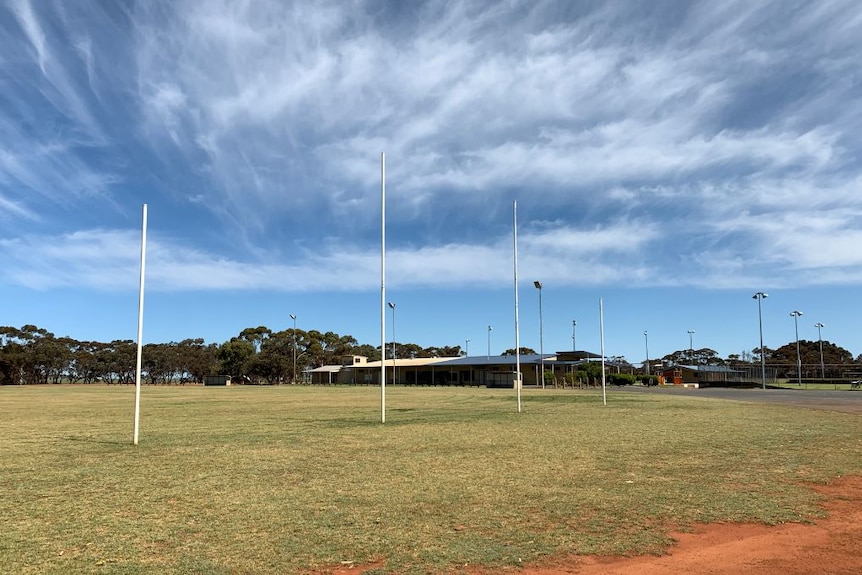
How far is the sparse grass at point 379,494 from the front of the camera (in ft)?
21.0

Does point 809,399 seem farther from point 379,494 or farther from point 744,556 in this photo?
point 744,556

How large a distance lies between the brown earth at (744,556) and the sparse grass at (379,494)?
0.92 ft

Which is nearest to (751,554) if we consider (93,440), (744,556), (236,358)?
(744,556)

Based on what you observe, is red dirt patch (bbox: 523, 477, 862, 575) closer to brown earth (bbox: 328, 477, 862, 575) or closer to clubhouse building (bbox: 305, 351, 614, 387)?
brown earth (bbox: 328, 477, 862, 575)

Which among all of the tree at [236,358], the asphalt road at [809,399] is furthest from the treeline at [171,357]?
the asphalt road at [809,399]

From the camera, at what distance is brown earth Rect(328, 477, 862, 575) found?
→ 19.2 feet

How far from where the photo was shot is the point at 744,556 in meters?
6.31

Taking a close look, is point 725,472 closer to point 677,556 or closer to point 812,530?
point 812,530

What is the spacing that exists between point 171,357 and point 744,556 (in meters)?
129

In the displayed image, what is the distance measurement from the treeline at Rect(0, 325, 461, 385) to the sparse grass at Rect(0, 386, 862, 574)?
312ft

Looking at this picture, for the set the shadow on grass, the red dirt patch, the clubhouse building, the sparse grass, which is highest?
the clubhouse building

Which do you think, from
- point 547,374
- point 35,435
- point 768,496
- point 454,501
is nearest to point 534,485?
point 454,501

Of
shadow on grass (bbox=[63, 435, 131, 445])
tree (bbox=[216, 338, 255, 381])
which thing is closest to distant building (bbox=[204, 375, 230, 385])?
tree (bbox=[216, 338, 255, 381])

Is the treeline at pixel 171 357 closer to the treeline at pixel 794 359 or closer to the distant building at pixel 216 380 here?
the distant building at pixel 216 380
